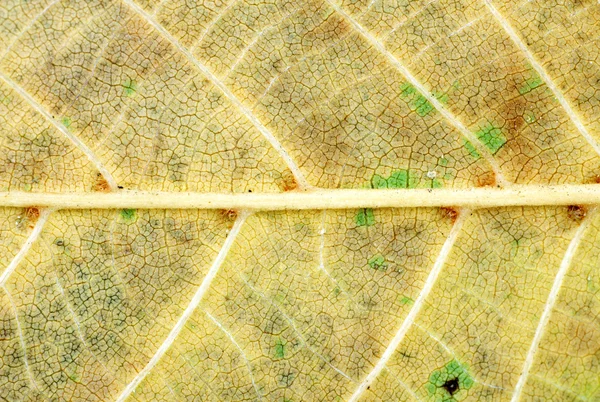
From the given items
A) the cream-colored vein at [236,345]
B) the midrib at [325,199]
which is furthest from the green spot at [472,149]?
the cream-colored vein at [236,345]

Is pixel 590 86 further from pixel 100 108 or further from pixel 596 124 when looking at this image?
pixel 100 108

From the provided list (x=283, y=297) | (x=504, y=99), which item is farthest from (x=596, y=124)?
(x=283, y=297)

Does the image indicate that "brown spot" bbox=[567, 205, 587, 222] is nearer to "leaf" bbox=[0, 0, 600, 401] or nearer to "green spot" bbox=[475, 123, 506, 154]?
"leaf" bbox=[0, 0, 600, 401]

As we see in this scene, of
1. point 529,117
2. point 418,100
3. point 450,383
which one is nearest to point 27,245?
point 418,100

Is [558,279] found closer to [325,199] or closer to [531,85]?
[531,85]

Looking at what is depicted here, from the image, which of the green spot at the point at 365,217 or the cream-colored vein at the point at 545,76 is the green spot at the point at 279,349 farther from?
the cream-colored vein at the point at 545,76

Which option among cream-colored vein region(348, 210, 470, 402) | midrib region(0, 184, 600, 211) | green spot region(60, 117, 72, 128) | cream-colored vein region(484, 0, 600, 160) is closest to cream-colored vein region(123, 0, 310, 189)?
midrib region(0, 184, 600, 211)
